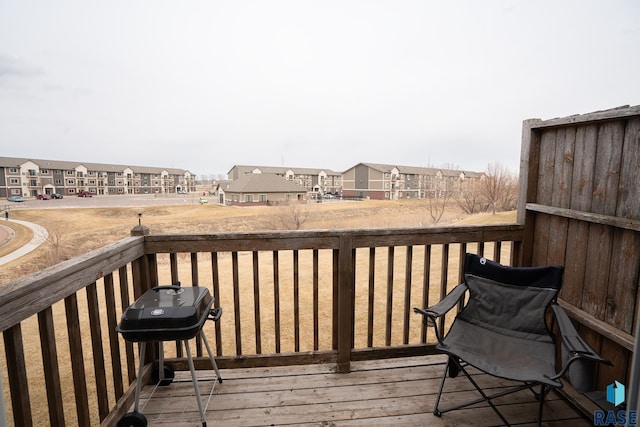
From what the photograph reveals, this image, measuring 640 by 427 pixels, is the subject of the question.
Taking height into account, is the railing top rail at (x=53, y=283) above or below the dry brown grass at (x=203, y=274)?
above

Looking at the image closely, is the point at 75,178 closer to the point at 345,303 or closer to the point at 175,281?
the point at 175,281

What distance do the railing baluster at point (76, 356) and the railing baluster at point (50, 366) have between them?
0.12 meters

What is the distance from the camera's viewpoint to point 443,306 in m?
1.98

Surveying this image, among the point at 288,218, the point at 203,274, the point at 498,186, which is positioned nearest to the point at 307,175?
the point at 288,218

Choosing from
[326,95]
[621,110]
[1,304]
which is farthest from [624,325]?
[326,95]

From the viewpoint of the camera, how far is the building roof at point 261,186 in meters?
30.9

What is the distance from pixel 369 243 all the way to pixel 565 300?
1.36 metres

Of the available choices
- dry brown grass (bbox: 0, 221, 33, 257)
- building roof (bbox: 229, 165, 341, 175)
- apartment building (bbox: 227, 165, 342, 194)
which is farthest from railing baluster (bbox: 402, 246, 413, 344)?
building roof (bbox: 229, 165, 341, 175)

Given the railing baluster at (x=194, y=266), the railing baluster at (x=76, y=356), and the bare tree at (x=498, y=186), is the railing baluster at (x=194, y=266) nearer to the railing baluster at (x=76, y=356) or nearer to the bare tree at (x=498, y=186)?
the railing baluster at (x=76, y=356)

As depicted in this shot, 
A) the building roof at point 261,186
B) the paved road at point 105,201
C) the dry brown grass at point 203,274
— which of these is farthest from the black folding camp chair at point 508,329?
the building roof at point 261,186

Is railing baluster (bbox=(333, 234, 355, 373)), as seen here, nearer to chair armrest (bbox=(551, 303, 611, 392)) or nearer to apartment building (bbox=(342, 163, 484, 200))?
chair armrest (bbox=(551, 303, 611, 392))

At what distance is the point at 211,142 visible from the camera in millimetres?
23859

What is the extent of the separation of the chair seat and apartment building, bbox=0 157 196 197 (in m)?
4.89

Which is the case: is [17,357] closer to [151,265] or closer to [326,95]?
[151,265]
